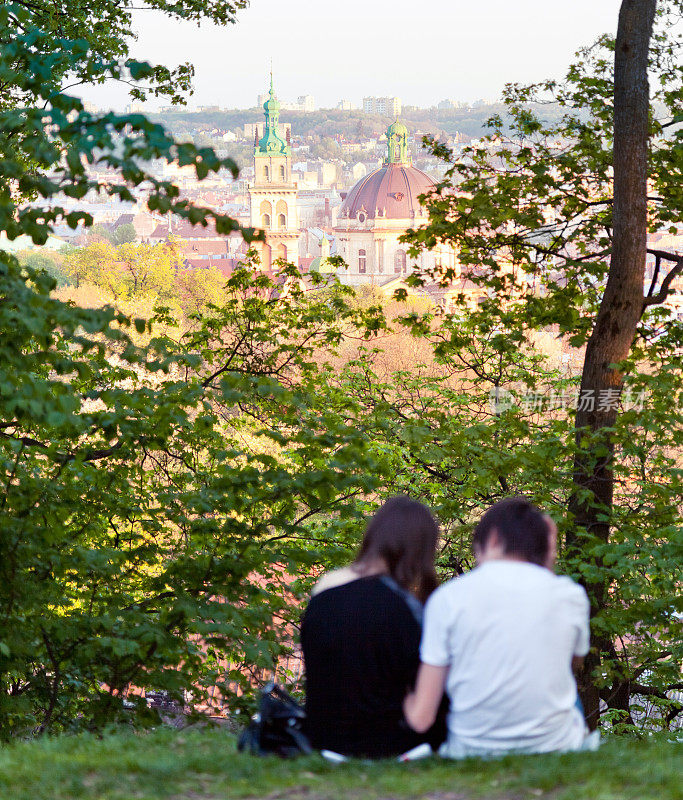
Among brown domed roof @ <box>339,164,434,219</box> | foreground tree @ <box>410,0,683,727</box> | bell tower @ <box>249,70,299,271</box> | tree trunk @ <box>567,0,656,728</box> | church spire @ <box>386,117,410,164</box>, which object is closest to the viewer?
foreground tree @ <box>410,0,683,727</box>

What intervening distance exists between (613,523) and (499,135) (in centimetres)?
515

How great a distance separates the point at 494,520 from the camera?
3123 millimetres

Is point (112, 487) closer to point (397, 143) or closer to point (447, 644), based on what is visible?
point (447, 644)

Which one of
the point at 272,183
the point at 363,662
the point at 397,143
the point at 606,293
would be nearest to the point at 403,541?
the point at 363,662

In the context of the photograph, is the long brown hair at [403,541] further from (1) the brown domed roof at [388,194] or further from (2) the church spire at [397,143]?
(2) the church spire at [397,143]

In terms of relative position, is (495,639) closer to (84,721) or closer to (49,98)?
(49,98)

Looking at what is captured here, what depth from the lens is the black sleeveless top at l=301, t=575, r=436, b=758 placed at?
10.3 feet

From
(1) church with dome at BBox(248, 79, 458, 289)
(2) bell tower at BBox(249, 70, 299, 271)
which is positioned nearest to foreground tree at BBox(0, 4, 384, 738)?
(1) church with dome at BBox(248, 79, 458, 289)

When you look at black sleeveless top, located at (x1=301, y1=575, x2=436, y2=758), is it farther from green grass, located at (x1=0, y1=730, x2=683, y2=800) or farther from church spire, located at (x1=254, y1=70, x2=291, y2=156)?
Result: church spire, located at (x1=254, y1=70, x2=291, y2=156)

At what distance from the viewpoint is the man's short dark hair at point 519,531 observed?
305cm

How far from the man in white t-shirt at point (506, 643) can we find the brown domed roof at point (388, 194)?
391 ft

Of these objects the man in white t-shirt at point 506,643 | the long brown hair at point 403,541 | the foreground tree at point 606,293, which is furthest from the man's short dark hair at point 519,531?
the foreground tree at point 606,293

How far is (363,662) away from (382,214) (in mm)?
119749

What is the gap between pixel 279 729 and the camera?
3553mm
